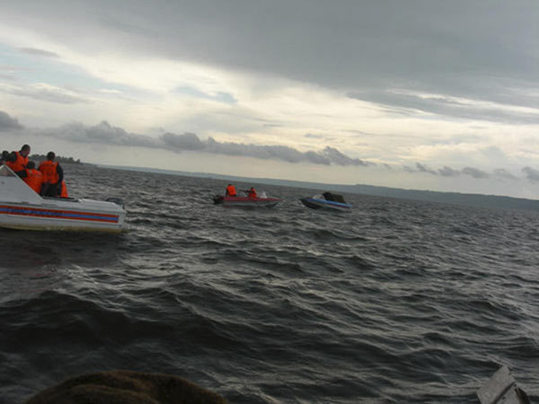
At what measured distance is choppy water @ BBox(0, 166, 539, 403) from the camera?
4965 millimetres

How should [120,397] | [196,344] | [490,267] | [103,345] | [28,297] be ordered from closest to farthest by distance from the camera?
[120,397], [103,345], [196,344], [28,297], [490,267]

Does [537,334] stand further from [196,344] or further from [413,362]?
[196,344]

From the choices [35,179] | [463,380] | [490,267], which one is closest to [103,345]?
[463,380]

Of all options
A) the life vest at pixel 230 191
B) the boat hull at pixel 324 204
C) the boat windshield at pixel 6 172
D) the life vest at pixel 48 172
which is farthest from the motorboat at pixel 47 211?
the boat hull at pixel 324 204

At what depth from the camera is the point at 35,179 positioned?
42.1ft

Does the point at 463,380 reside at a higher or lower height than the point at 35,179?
lower

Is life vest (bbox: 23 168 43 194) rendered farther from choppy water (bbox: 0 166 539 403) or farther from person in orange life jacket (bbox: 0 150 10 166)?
choppy water (bbox: 0 166 539 403)

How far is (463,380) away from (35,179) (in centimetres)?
1368

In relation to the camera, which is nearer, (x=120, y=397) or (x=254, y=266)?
(x=120, y=397)

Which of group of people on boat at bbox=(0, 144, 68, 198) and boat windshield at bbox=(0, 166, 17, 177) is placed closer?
boat windshield at bbox=(0, 166, 17, 177)

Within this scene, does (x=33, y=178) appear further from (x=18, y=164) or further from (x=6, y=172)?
(x=6, y=172)

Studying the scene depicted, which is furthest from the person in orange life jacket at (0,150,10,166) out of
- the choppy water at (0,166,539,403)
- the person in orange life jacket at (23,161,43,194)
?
the choppy water at (0,166,539,403)

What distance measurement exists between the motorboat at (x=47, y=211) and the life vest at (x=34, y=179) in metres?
0.41

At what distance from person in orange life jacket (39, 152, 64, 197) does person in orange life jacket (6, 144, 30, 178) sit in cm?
64
